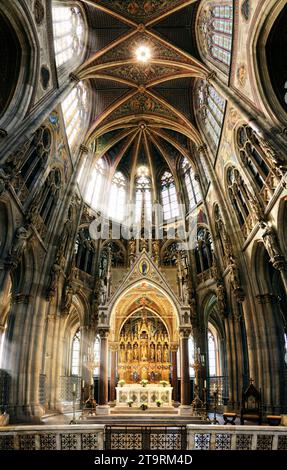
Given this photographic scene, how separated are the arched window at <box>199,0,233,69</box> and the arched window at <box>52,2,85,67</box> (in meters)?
8.09

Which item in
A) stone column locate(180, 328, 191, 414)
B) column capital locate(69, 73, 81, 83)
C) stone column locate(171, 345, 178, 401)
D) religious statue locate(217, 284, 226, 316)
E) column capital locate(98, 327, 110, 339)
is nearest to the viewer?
column capital locate(69, 73, 81, 83)

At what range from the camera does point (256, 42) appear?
1550cm

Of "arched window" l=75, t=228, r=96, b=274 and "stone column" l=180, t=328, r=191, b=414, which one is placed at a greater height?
"arched window" l=75, t=228, r=96, b=274

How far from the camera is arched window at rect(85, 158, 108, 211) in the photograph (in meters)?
29.9

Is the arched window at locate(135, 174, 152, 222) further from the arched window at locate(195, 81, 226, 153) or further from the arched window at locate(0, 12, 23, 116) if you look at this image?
the arched window at locate(0, 12, 23, 116)

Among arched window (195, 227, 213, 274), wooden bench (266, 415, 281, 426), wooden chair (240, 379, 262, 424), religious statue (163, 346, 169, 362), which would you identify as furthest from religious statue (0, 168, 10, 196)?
religious statue (163, 346, 169, 362)

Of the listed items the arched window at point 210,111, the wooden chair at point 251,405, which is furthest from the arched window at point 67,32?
the wooden chair at point 251,405

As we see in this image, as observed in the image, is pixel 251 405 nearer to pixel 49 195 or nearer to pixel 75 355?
pixel 49 195

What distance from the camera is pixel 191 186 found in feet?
102

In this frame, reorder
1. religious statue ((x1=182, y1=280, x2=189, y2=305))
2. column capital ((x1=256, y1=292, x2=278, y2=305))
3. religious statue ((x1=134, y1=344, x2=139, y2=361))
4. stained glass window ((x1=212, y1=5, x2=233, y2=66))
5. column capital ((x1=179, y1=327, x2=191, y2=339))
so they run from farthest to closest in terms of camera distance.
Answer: religious statue ((x1=134, y1=344, x2=139, y2=361)), religious statue ((x1=182, y1=280, x2=189, y2=305)), column capital ((x1=179, y1=327, x2=191, y2=339)), stained glass window ((x1=212, y1=5, x2=233, y2=66)), column capital ((x1=256, y1=292, x2=278, y2=305))

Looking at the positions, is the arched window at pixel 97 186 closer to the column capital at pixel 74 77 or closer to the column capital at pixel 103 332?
the column capital at pixel 74 77

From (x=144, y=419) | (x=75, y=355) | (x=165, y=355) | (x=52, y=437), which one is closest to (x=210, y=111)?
(x=165, y=355)

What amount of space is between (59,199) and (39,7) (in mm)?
10537

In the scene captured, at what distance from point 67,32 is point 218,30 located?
30.6 ft
